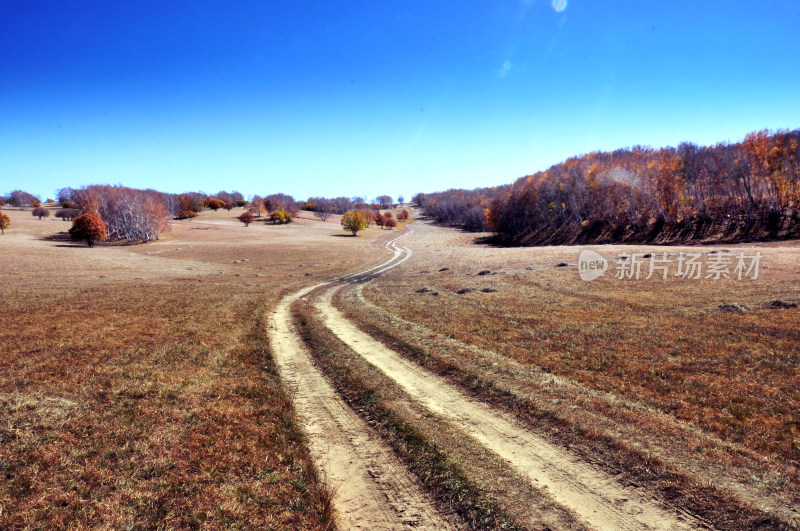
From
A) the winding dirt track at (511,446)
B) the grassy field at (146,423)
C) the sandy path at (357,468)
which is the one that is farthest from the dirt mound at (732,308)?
the grassy field at (146,423)

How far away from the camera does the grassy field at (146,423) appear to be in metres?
6.83

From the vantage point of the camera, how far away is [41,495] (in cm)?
690

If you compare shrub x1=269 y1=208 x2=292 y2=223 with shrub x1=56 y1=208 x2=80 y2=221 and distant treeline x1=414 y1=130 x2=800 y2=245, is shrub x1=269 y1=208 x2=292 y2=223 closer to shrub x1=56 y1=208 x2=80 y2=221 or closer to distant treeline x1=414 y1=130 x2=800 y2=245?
shrub x1=56 y1=208 x2=80 y2=221

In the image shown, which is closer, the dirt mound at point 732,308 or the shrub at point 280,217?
the dirt mound at point 732,308

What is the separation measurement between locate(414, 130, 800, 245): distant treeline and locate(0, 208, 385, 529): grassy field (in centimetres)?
9099

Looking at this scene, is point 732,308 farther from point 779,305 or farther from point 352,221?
point 352,221

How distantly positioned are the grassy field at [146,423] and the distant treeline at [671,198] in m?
91.0

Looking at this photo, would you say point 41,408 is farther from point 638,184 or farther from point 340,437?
point 638,184

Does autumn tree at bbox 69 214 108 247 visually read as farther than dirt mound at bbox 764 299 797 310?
Yes

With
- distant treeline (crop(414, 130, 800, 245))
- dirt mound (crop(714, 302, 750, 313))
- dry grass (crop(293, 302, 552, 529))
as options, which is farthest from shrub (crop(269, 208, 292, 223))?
dry grass (crop(293, 302, 552, 529))

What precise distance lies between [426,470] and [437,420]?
87.7 inches

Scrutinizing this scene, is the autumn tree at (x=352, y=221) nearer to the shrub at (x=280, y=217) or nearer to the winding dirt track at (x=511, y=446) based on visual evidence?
the shrub at (x=280, y=217)

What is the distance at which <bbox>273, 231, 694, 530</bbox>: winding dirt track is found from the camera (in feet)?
22.4

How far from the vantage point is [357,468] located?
8.41 m
